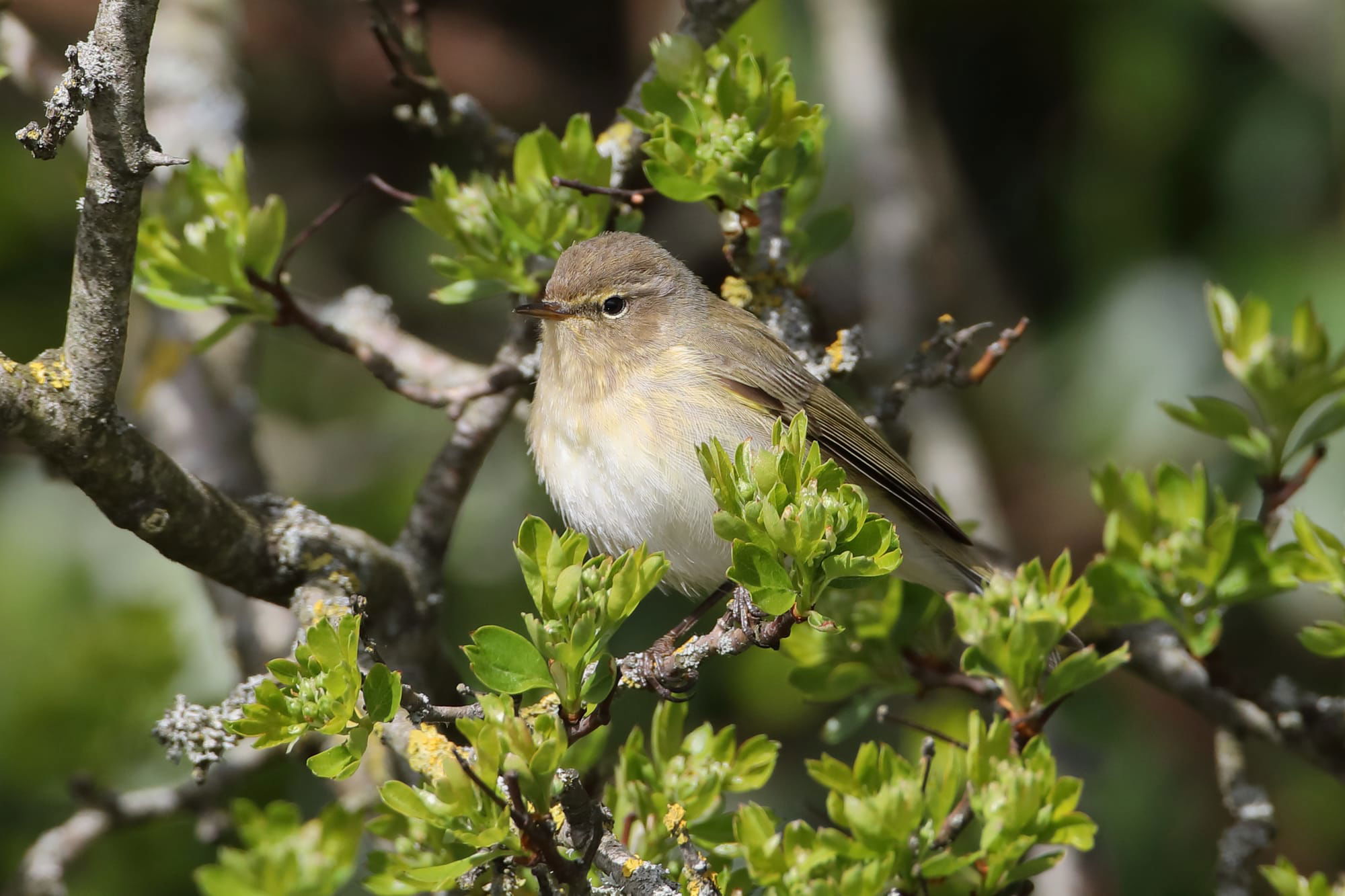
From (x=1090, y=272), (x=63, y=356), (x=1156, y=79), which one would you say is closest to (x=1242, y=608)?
(x=1090, y=272)

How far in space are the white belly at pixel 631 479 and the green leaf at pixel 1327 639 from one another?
128cm

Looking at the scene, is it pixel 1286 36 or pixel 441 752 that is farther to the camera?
pixel 1286 36

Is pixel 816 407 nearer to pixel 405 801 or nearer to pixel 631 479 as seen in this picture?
pixel 631 479

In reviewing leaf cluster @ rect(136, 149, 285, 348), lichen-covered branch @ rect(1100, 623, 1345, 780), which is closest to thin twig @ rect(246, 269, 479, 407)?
leaf cluster @ rect(136, 149, 285, 348)

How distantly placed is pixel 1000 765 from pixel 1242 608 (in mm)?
3028

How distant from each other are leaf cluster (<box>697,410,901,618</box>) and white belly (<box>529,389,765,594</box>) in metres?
1.04

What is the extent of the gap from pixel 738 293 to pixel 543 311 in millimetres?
475

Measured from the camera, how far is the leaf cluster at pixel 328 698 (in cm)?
193

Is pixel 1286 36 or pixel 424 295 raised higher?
pixel 424 295

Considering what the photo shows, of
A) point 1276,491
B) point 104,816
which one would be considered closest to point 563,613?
point 1276,491

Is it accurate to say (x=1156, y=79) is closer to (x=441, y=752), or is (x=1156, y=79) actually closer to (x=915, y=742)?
(x=915, y=742)

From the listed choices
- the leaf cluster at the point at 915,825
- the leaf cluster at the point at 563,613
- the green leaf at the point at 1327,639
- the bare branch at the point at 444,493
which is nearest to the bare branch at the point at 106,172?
the leaf cluster at the point at 563,613

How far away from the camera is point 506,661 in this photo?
77.7 inches

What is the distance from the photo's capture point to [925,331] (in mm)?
4809
